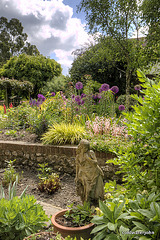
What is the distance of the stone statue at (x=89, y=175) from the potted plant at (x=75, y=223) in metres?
0.13

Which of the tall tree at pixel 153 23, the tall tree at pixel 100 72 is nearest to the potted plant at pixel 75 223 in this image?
the tall tree at pixel 153 23

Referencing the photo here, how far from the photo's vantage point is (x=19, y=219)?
1.73 meters

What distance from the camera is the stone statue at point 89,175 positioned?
2061 millimetres

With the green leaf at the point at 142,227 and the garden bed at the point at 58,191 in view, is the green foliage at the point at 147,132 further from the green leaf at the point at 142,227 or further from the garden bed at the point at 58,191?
the garden bed at the point at 58,191

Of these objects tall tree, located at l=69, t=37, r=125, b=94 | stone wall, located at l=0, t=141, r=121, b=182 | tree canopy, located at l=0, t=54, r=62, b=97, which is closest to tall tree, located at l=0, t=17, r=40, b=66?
tree canopy, located at l=0, t=54, r=62, b=97

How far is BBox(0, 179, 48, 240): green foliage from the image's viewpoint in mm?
1699

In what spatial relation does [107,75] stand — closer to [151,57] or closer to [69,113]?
[151,57]

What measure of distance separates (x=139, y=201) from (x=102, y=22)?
7697 millimetres

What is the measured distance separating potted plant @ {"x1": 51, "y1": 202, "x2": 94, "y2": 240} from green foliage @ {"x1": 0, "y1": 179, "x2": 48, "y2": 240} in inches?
5.9

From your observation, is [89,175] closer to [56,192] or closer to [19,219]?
[19,219]

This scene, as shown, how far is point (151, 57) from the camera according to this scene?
691 cm

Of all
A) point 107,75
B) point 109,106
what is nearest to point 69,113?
point 109,106

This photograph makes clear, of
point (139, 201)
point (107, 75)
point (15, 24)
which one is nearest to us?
point (139, 201)

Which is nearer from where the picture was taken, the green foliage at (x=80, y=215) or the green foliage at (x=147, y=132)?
the green foliage at (x=147, y=132)
